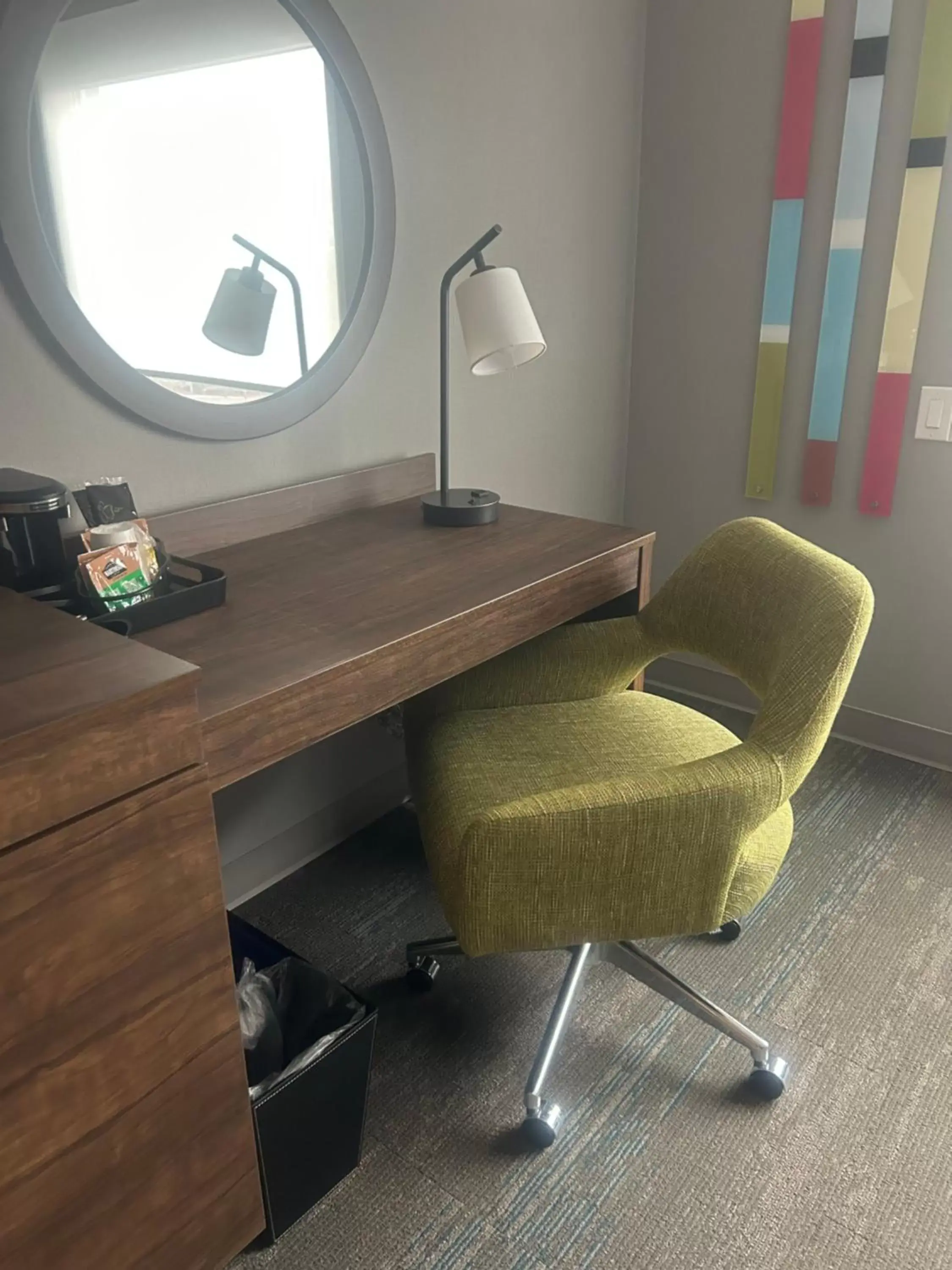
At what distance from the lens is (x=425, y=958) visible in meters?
1.63

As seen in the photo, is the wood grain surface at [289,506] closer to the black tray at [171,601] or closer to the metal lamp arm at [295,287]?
the black tray at [171,601]

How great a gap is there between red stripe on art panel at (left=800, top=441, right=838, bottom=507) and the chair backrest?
803mm

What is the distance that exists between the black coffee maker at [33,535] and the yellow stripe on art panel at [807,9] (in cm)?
190

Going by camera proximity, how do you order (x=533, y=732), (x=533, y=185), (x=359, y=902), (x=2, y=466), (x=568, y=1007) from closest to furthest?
1. (x=2, y=466)
2. (x=568, y=1007)
3. (x=533, y=732)
4. (x=359, y=902)
5. (x=533, y=185)

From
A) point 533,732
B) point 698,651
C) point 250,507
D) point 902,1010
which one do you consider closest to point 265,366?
point 250,507

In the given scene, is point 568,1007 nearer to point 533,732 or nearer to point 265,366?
point 533,732

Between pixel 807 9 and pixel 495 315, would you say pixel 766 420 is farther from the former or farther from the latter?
pixel 495 315

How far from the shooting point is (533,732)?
1.57 metres

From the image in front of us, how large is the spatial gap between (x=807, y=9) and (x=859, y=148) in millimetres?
324

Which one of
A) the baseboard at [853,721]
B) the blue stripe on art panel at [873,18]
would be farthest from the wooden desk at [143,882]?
the blue stripe on art panel at [873,18]

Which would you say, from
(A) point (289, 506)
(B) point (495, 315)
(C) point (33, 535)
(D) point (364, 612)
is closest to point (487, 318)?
(B) point (495, 315)

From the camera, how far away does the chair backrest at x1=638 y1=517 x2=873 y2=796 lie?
1.23m

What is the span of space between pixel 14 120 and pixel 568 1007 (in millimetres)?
1499

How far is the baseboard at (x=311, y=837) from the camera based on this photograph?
72.2 inches
